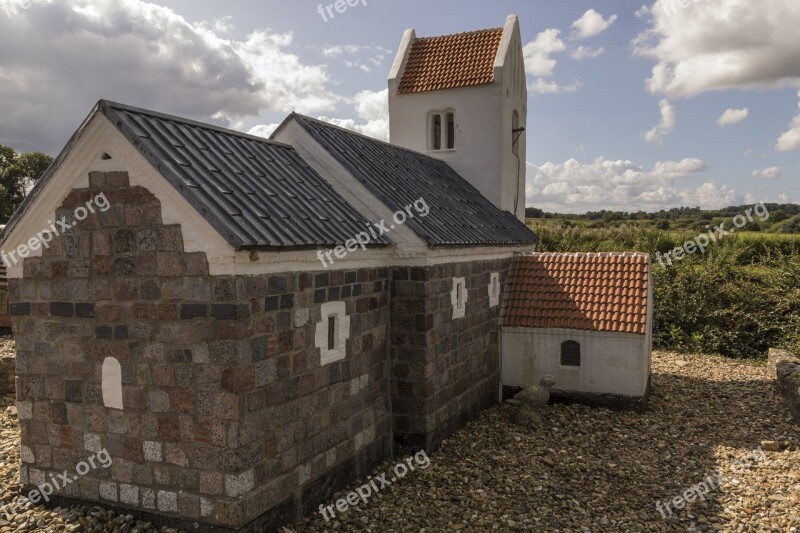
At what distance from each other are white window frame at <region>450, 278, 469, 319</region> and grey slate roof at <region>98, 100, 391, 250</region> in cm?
171

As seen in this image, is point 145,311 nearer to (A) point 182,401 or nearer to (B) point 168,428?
A: (A) point 182,401

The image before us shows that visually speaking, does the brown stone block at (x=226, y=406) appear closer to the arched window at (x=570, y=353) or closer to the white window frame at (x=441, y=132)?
the arched window at (x=570, y=353)

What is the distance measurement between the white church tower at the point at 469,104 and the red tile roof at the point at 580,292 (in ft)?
8.50

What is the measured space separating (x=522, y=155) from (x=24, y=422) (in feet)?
42.0

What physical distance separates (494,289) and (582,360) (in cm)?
209

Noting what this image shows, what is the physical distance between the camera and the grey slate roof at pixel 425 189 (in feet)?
29.7

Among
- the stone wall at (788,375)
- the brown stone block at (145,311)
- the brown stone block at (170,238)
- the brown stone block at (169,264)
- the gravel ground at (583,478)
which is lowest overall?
the gravel ground at (583,478)

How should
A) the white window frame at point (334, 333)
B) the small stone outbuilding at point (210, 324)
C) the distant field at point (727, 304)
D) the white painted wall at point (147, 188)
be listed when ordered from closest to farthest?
the white painted wall at point (147, 188) → the small stone outbuilding at point (210, 324) → the white window frame at point (334, 333) → the distant field at point (727, 304)

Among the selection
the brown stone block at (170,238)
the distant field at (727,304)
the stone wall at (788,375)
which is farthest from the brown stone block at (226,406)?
the distant field at (727,304)

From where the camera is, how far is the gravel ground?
696 cm

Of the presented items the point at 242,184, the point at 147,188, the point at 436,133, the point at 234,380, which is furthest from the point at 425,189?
the point at 234,380

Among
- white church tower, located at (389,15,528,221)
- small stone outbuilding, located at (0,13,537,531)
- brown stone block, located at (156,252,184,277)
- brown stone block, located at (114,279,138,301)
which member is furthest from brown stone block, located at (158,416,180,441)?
white church tower, located at (389,15,528,221)

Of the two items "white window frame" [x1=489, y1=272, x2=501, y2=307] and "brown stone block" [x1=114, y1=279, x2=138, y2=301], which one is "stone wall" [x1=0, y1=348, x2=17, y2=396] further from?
"white window frame" [x1=489, y1=272, x2=501, y2=307]

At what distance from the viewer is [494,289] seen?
38.1 ft
